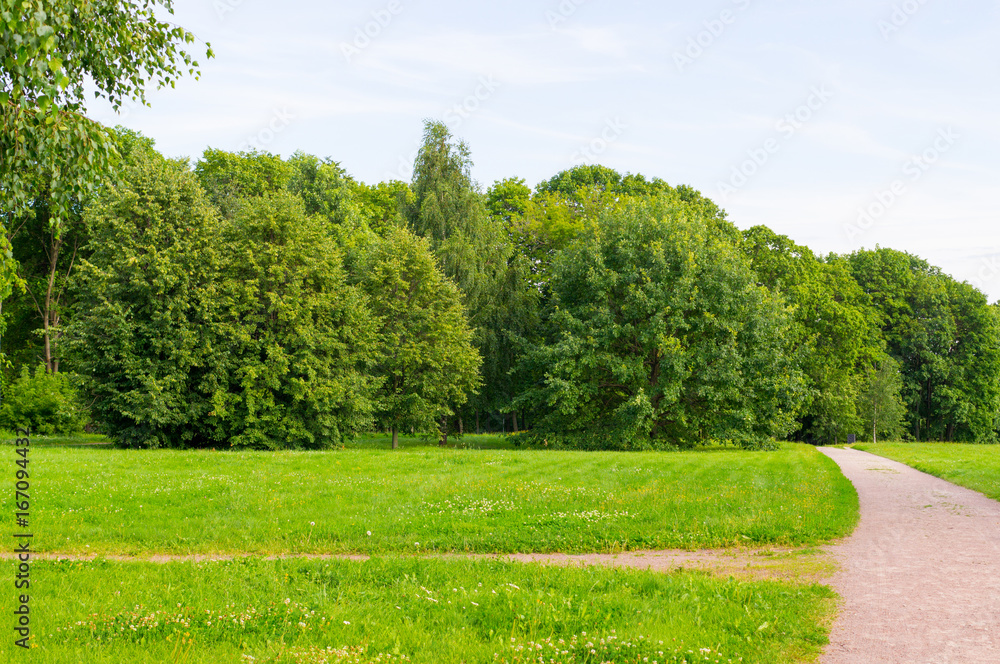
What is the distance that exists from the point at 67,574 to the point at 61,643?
264 cm

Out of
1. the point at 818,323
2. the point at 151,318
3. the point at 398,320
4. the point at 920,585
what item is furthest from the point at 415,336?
the point at 818,323

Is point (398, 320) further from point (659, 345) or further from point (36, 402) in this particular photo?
point (36, 402)

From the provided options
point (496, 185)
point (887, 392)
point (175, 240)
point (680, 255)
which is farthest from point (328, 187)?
point (887, 392)

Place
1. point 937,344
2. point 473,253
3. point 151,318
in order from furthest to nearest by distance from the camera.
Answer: point 937,344, point 473,253, point 151,318

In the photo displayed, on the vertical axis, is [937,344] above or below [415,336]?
above

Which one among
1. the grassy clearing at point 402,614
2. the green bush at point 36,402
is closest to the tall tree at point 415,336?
the green bush at point 36,402

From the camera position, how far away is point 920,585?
27.6ft

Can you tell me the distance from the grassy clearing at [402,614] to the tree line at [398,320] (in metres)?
21.5

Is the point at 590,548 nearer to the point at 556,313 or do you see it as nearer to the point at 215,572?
the point at 215,572

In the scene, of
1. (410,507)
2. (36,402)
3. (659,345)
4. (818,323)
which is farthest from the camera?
(818,323)

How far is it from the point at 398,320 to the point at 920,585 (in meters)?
30.5

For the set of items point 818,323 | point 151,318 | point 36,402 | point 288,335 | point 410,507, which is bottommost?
point 410,507

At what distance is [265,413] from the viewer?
105 ft

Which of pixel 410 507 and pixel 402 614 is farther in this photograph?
pixel 410 507
